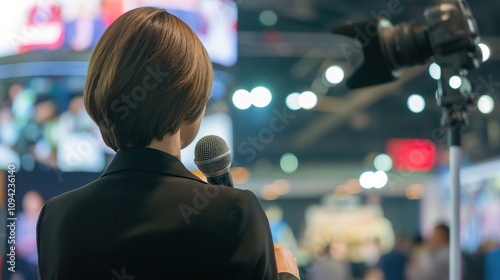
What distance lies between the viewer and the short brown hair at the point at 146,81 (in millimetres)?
970

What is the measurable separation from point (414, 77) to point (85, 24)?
7.12 metres

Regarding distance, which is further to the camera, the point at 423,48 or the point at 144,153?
the point at 423,48

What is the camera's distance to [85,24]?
299 centimetres

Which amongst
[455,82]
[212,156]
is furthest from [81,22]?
[212,156]

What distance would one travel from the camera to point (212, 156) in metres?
1.12

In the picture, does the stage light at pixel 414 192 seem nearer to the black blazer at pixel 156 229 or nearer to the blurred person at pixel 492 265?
the blurred person at pixel 492 265

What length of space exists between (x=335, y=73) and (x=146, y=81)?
8.15 metres

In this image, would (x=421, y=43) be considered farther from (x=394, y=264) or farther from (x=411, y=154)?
(x=411, y=154)

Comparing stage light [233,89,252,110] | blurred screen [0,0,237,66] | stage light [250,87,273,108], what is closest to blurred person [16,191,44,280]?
blurred screen [0,0,237,66]

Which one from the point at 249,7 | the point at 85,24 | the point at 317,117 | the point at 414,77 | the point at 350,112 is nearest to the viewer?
the point at 85,24

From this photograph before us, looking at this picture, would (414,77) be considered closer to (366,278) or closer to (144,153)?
(366,278)

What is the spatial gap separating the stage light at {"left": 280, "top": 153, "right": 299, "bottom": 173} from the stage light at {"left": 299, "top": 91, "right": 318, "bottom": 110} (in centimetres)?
382

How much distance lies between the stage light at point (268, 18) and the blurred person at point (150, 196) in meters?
6.48

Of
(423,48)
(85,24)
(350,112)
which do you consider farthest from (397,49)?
(350,112)
